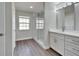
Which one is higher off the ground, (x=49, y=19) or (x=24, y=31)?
(x=49, y=19)

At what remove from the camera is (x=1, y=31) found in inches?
61.3

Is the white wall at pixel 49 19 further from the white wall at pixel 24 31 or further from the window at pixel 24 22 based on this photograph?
the window at pixel 24 22

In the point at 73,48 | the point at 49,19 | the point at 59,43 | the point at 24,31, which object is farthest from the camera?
the point at 24,31

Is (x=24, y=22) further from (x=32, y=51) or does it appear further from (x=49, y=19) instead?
(x=32, y=51)

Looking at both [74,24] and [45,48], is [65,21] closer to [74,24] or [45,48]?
[74,24]

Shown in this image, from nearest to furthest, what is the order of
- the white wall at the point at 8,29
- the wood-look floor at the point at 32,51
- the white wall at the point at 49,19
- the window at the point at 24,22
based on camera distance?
the white wall at the point at 8,29, the wood-look floor at the point at 32,51, the white wall at the point at 49,19, the window at the point at 24,22

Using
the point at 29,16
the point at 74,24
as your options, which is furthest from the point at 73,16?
the point at 29,16

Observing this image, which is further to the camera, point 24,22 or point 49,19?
point 24,22

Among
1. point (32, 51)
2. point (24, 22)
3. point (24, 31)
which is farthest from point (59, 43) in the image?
point (24, 22)

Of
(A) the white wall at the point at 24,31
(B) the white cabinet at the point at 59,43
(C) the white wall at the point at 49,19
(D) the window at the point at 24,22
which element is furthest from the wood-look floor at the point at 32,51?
(D) the window at the point at 24,22

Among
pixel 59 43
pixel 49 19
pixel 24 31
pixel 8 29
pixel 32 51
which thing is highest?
pixel 49 19

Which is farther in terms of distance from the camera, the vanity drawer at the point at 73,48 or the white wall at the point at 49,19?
the white wall at the point at 49,19

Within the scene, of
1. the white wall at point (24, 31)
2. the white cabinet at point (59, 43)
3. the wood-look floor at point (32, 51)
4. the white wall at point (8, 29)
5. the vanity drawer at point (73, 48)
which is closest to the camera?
the white wall at point (8, 29)

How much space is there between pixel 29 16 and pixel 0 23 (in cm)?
497
